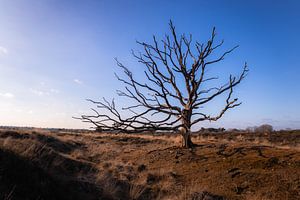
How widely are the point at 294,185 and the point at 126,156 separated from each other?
33.7 feet

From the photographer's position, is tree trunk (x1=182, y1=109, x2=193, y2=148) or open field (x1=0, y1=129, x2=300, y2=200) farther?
tree trunk (x1=182, y1=109, x2=193, y2=148)

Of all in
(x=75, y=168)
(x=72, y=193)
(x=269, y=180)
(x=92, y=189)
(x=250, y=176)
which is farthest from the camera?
(x=75, y=168)

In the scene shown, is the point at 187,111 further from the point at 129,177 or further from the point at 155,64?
the point at 129,177

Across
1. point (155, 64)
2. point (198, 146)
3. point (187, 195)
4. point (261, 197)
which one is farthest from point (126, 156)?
point (261, 197)

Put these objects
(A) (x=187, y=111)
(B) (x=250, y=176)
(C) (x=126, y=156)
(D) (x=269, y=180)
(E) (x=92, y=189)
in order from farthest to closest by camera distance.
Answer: (C) (x=126, y=156) < (A) (x=187, y=111) < (B) (x=250, y=176) < (D) (x=269, y=180) < (E) (x=92, y=189)

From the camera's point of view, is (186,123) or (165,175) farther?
(186,123)

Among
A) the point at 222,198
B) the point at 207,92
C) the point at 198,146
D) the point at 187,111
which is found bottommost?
the point at 222,198

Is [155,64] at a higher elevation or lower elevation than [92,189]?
higher

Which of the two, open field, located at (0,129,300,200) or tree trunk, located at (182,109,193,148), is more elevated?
tree trunk, located at (182,109,193,148)

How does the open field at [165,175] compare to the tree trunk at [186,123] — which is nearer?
the open field at [165,175]

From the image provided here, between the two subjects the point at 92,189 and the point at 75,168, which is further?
the point at 75,168

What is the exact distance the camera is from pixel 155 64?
615 inches

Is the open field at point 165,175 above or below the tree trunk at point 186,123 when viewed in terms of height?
below

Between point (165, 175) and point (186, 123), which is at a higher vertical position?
point (186, 123)
